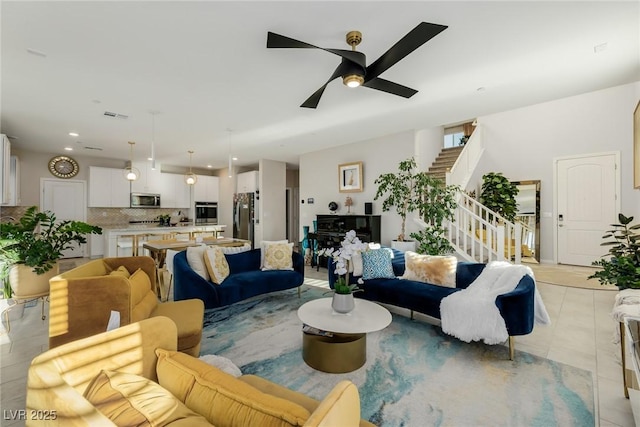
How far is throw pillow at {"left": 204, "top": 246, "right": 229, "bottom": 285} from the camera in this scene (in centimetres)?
338

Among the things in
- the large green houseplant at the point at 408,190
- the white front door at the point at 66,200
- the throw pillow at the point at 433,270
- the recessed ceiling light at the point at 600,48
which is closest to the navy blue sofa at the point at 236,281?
the throw pillow at the point at 433,270

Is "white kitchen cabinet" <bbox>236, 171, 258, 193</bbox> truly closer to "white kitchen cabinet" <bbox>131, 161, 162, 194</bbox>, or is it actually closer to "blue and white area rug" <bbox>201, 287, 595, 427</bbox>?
"white kitchen cabinet" <bbox>131, 161, 162, 194</bbox>

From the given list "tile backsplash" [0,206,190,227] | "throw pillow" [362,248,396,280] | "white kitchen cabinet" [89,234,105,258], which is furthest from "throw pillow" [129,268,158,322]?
"tile backsplash" [0,206,190,227]

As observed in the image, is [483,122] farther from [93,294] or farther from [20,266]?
[20,266]

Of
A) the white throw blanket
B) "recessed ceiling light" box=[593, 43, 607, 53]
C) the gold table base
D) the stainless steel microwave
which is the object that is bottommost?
the gold table base

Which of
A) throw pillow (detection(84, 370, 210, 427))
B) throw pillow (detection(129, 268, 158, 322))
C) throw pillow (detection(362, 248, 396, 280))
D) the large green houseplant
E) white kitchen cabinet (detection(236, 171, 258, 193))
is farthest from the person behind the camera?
white kitchen cabinet (detection(236, 171, 258, 193))

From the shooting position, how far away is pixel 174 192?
8.23 metres

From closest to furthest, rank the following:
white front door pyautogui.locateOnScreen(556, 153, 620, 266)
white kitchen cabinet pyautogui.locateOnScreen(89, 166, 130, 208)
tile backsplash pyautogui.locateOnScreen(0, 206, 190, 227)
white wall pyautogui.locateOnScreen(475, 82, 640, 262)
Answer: white wall pyautogui.locateOnScreen(475, 82, 640, 262), white front door pyautogui.locateOnScreen(556, 153, 620, 266), white kitchen cabinet pyautogui.locateOnScreen(89, 166, 130, 208), tile backsplash pyautogui.locateOnScreen(0, 206, 190, 227)

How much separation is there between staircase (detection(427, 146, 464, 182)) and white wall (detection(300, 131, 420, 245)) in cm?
214

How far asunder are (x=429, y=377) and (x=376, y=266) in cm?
156

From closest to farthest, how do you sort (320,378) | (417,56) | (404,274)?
(320,378) < (417,56) < (404,274)

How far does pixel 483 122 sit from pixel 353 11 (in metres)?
6.42

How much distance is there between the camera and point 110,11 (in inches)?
79.4

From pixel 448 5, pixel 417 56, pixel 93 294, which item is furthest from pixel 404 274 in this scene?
pixel 93 294
